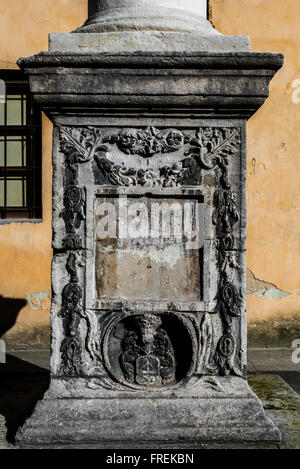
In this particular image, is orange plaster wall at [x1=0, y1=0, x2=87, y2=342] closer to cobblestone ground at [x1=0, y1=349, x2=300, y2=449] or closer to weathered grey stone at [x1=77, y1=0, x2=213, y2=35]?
cobblestone ground at [x1=0, y1=349, x2=300, y2=449]

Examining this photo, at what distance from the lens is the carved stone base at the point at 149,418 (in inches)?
92.0

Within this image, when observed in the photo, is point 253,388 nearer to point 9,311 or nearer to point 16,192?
point 9,311

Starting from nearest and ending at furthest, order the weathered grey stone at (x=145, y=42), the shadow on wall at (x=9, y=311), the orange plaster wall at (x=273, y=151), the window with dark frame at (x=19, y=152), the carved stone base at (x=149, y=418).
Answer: the carved stone base at (x=149, y=418) → the weathered grey stone at (x=145, y=42) → the shadow on wall at (x=9, y=311) → the orange plaster wall at (x=273, y=151) → the window with dark frame at (x=19, y=152)

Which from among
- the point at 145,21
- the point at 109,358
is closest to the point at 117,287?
the point at 109,358

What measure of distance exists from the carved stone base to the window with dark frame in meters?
3.60

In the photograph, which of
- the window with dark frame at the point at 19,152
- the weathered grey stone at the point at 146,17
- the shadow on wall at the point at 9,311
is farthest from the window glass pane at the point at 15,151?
the weathered grey stone at the point at 146,17

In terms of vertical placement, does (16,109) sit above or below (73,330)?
above

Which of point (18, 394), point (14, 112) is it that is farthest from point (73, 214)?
point (14, 112)

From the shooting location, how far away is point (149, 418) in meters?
2.38

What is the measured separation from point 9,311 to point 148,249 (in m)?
3.51

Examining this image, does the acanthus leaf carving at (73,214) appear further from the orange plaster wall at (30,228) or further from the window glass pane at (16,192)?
the window glass pane at (16,192)

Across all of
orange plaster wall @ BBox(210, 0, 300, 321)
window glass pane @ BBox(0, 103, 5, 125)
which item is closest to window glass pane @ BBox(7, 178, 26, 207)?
window glass pane @ BBox(0, 103, 5, 125)

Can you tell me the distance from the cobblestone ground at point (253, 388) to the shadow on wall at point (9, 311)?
1.16ft
